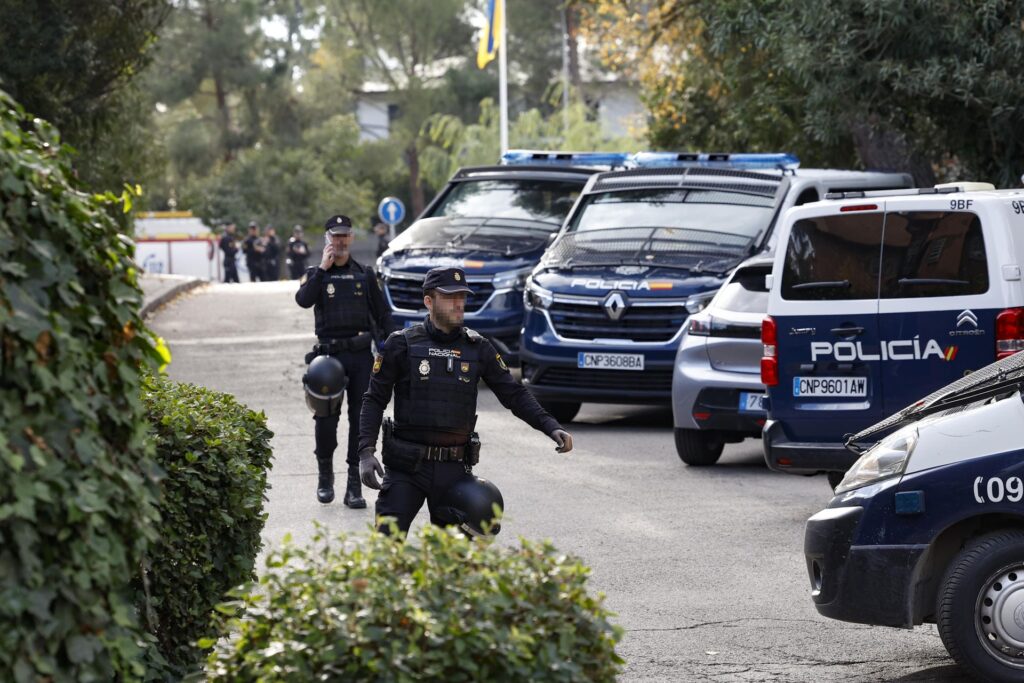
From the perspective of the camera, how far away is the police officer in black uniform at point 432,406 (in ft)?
23.6

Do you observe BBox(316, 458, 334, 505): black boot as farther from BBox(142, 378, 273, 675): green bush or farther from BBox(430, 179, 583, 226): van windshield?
BBox(430, 179, 583, 226): van windshield

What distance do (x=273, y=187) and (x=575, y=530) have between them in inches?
2164

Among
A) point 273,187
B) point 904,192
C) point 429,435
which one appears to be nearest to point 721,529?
point 904,192

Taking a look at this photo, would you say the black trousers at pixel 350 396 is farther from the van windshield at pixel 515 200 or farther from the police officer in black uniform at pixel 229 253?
the police officer in black uniform at pixel 229 253

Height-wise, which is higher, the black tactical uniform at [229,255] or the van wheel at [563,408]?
the van wheel at [563,408]

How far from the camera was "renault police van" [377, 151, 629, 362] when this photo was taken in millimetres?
16672

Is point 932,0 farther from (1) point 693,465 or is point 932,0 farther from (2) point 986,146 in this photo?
(1) point 693,465

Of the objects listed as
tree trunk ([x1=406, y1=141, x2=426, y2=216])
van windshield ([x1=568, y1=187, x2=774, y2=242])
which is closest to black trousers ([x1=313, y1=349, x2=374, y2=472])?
van windshield ([x1=568, y1=187, x2=774, y2=242])

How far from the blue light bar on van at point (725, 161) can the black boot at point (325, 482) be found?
6.34 metres

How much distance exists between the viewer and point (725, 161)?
1673 cm

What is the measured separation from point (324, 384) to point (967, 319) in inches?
154

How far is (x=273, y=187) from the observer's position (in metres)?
63.9

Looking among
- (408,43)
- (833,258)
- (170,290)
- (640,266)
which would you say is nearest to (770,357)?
(833,258)

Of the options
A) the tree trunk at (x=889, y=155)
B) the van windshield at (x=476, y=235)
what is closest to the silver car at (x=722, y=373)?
the van windshield at (x=476, y=235)
